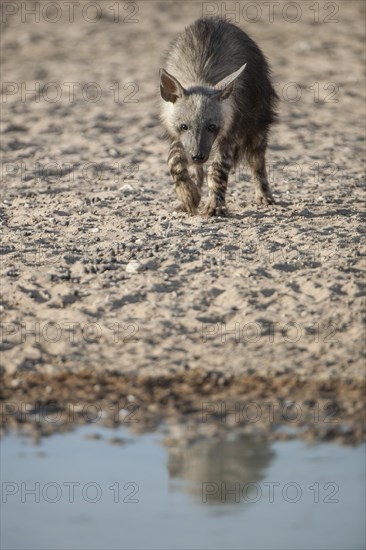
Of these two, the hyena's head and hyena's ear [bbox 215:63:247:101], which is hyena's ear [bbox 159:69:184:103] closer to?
the hyena's head

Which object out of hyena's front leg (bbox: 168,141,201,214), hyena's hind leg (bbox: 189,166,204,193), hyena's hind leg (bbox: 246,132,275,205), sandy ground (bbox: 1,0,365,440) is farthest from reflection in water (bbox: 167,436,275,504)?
hyena's hind leg (bbox: 246,132,275,205)

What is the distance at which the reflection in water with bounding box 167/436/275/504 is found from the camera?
5.73 metres

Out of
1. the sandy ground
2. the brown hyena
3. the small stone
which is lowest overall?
the sandy ground

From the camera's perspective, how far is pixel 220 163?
9414mm

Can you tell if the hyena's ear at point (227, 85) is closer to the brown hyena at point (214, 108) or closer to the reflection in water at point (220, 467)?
the brown hyena at point (214, 108)

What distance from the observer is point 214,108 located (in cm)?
921

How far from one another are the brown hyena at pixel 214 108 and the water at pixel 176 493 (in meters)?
3.49

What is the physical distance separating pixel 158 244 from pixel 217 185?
992mm

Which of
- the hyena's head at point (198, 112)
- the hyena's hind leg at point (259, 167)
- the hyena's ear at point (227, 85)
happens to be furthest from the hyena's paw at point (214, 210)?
the hyena's ear at point (227, 85)

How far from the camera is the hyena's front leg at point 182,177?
933 cm

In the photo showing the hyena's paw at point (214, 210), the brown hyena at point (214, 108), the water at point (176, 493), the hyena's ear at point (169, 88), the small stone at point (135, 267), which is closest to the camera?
the water at point (176, 493)

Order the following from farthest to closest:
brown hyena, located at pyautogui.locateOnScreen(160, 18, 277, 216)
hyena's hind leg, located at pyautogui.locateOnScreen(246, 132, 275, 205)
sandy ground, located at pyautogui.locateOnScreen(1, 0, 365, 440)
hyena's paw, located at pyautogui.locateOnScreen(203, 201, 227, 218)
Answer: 1. hyena's hind leg, located at pyautogui.locateOnScreen(246, 132, 275, 205)
2. hyena's paw, located at pyautogui.locateOnScreen(203, 201, 227, 218)
3. brown hyena, located at pyautogui.locateOnScreen(160, 18, 277, 216)
4. sandy ground, located at pyautogui.locateOnScreen(1, 0, 365, 440)

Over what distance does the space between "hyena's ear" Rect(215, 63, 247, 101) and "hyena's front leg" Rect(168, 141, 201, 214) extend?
1.77ft

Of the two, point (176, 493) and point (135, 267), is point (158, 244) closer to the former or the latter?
point (135, 267)
